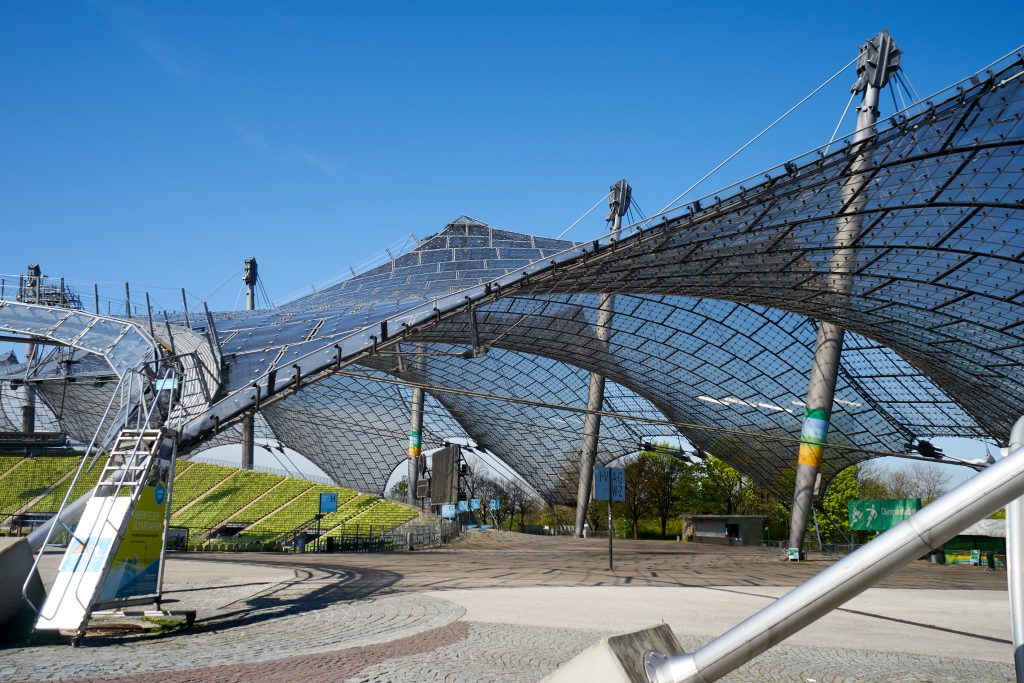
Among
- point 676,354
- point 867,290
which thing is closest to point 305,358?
point 867,290

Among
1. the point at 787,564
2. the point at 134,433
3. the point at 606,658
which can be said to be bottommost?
the point at 787,564

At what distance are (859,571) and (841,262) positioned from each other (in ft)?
128

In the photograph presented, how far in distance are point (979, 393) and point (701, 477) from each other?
46541mm

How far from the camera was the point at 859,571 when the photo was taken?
14.5 feet

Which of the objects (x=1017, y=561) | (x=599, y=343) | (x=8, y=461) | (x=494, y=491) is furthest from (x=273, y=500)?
(x=1017, y=561)

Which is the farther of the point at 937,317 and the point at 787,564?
the point at 937,317

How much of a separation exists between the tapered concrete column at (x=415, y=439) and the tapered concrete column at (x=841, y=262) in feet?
120

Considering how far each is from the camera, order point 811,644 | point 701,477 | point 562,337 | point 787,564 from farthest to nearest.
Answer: point 701,477
point 562,337
point 787,564
point 811,644

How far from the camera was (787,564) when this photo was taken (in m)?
43.6

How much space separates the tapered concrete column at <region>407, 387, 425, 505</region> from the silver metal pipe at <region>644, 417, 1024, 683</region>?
238ft

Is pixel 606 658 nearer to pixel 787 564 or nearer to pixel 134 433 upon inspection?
pixel 134 433

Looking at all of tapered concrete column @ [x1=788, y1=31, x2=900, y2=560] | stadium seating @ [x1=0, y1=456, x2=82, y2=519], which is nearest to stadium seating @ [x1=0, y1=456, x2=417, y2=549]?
stadium seating @ [x1=0, y1=456, x2=82, y2=519]

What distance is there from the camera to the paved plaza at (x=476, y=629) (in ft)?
36.9

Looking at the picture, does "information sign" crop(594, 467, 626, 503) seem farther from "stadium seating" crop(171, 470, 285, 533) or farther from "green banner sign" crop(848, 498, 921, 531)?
"stadium seating" crop(171, 470, 285, 533)
